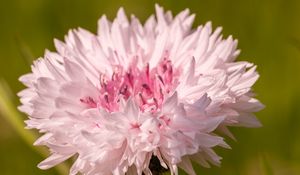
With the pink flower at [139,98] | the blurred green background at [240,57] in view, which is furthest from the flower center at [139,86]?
the blurred green background at [240,57]

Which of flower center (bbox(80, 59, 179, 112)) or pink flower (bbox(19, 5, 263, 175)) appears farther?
flower center (bbox(80, 59, 179, 112))

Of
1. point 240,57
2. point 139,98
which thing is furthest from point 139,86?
point 240,57

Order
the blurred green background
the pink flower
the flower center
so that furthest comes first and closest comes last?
the blurred green background → the flower center → the pink flower

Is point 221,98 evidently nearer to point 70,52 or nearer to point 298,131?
point 70,52

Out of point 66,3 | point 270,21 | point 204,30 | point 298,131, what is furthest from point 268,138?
point 66,3

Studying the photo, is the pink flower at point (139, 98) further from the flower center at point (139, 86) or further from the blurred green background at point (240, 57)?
the blurred green background at point (240, 57)

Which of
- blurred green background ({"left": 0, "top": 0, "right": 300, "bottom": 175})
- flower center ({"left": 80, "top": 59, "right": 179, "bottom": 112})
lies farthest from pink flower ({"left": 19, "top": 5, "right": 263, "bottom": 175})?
blurred green background ({"left": 0, "top": 0, "right": 300, "bottom": 175})

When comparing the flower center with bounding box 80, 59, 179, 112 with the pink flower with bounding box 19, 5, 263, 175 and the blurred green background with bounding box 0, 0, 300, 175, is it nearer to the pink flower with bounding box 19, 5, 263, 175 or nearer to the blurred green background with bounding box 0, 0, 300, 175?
the pink flower with bounding box 19, 5, 263, 175

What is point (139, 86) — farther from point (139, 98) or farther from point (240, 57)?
point (240, 57)
